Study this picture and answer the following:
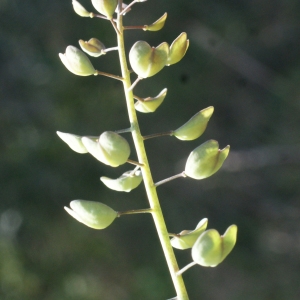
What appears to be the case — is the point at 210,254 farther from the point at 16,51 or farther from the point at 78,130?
the point at 16,51

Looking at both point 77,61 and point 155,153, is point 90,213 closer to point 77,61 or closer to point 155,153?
point 77,61

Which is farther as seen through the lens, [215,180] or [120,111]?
[215,180]

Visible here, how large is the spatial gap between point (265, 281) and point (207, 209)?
1.78ft

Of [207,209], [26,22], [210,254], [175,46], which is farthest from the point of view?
[207,209]

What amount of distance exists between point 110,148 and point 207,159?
15 cm

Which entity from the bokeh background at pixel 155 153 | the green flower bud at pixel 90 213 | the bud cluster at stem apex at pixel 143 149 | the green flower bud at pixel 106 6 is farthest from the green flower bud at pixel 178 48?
the bokeh background at pixel 155 153

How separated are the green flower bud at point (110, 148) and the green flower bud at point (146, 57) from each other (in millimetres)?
109

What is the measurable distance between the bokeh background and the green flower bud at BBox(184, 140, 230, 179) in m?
1.93

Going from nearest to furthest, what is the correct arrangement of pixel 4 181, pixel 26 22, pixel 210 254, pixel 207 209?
pixel 210 254 → pixel 4 181 → pixel 26 22 → pixel 207 209

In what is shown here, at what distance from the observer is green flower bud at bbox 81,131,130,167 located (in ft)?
2.38

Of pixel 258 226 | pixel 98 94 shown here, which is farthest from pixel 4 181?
pixel 258 226

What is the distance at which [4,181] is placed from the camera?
2605mm

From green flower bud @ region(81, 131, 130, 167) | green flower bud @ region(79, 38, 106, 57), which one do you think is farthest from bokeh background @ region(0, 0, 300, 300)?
green flower bud @ region(81, 131, 130, 167)

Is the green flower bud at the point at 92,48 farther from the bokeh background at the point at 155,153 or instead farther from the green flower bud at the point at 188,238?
the bokeh background at the point at 155,153
